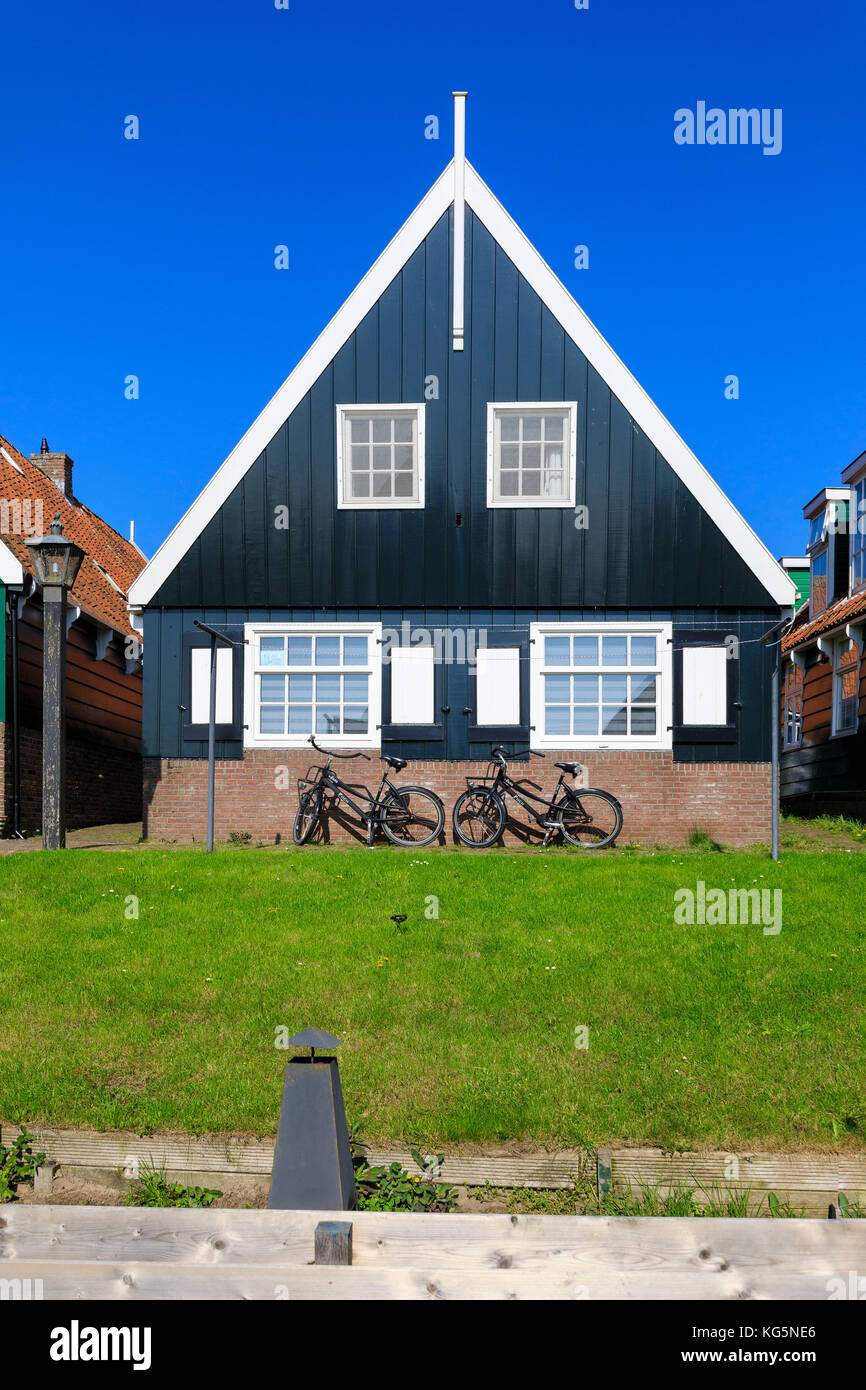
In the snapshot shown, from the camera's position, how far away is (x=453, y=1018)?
5.82 meters

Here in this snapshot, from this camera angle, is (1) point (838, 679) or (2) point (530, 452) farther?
(1) point (838, 679)

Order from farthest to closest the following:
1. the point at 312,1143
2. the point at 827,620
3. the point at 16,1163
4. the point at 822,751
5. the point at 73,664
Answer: the point at 822,751 → the point at 827,620 → the point at 73,664 → the point at 16,1163 → the point at 312,1143

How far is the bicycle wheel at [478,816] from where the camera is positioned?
14.1 m

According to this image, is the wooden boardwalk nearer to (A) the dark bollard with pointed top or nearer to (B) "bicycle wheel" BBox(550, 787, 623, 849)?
(A) the dark bollard with pointed top

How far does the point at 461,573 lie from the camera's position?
48.3 ft

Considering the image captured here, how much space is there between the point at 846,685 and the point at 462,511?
8759 mm

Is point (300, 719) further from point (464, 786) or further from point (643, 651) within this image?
point (643, 651)

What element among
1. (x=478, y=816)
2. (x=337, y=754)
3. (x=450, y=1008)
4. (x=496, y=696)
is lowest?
(x=450, y=1008)

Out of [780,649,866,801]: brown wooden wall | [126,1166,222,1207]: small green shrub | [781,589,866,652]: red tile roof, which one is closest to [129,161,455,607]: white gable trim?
[781,589,866,652]: red tile roof

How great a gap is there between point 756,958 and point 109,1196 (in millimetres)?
4334

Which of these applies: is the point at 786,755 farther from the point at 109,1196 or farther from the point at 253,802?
the point at 109,1196

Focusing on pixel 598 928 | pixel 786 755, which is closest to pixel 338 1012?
pixel 598 928

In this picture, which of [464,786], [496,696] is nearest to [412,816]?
[464,786]

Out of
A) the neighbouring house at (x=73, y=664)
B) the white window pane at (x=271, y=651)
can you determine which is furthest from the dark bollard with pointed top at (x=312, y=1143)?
the neighbouring house at (x=73, y=664)
